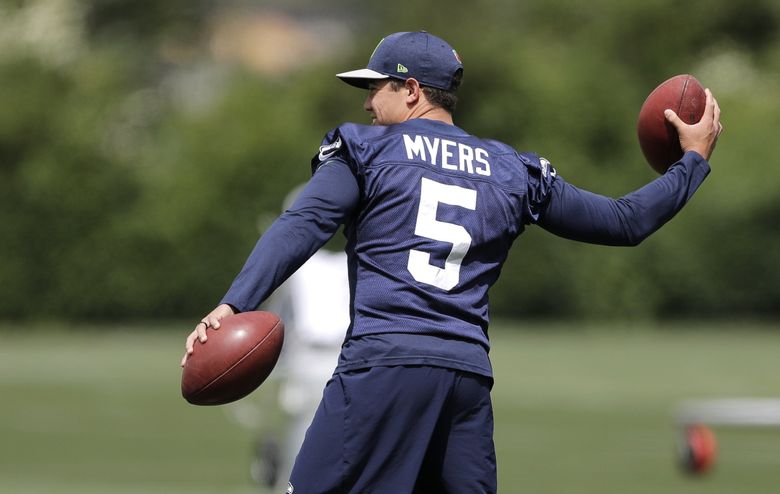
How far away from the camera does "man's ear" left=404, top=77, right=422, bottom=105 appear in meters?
4.76

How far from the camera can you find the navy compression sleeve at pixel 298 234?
4.41 m

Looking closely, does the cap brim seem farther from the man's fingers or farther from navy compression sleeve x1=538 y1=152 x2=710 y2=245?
the man's fingers

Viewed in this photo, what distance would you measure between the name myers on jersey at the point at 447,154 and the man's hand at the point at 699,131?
83 centimetres

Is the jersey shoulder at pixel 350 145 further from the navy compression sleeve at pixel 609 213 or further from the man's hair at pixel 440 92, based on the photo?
the navy compression sleeve at pixel 609 213

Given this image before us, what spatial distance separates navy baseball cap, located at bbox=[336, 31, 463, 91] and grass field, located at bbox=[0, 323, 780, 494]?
5.72 metres

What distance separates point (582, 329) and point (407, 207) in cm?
2122

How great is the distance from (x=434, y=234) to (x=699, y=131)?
1148mm

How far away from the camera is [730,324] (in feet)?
83.5

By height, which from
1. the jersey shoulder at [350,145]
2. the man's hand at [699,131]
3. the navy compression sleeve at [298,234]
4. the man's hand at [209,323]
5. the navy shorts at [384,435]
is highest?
the man's hand at [699,131]

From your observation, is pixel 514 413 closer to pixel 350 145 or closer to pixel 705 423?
pixel 705 423

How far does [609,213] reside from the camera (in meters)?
4.89

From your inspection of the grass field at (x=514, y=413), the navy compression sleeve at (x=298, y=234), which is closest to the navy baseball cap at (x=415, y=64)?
the navy compression sleeve at (x=298, y=234)

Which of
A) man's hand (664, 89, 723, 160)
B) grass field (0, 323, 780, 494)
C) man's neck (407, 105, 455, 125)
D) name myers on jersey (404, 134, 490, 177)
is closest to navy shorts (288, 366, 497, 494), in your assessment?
name myers on jersey (404, 134, 490, 177)

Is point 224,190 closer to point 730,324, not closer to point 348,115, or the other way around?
point 348,115
